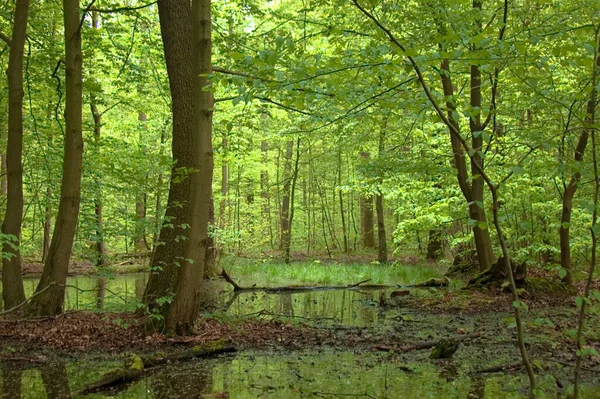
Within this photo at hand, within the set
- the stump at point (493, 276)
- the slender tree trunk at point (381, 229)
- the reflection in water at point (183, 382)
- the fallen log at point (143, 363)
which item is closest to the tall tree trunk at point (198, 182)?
the fallen log at point (143, 363)

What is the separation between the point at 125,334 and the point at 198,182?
7.54 feet

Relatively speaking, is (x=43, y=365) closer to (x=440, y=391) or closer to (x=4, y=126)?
(x=440, y=391)

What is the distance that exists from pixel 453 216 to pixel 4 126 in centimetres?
1155

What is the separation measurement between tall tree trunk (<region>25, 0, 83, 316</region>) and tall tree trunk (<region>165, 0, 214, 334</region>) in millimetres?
2076

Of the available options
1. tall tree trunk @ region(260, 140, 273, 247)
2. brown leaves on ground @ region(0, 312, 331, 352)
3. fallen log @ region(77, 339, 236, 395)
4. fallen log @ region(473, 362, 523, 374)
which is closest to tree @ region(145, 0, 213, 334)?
brown leaves on ground @ region(0, 312, 331, 352)

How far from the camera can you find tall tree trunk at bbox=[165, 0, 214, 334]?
6266 millimetres

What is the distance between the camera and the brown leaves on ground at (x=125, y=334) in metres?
6.10

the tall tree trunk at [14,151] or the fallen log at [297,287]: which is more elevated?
the tall tree trunk at [14,151]

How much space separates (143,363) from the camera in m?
5.03

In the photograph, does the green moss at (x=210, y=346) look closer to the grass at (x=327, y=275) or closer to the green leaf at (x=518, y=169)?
the green leaf at (x=518, y=169)

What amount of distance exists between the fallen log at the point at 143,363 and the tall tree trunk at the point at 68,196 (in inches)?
108

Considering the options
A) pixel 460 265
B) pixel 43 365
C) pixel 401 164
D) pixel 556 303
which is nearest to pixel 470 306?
pixel 556 303

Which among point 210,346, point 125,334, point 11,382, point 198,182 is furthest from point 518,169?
point 125,334

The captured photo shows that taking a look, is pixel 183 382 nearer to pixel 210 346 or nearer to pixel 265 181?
pixel 210 346
